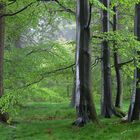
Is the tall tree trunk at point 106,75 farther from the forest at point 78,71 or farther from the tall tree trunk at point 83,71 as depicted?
the tall tree trunk at point 83,71

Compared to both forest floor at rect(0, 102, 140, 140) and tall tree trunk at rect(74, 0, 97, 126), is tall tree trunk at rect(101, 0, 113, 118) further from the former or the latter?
tall tree trunk at rect(74, 0, 97, 126)

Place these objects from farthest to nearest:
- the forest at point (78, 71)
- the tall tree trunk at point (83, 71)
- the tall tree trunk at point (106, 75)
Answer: the tall tree trunk at point (106, 75) → the tall tree trunk at point (83, 71) → the forest at point (78, 71)

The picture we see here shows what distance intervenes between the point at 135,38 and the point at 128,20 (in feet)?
28.2

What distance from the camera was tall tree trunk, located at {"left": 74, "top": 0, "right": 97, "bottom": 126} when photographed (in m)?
15.4

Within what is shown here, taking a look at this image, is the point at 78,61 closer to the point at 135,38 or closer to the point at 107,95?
the point at 135,38

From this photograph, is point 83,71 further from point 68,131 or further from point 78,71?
point 68,131

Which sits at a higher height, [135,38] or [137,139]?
[135,38]

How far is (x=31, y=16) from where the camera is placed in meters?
18.5

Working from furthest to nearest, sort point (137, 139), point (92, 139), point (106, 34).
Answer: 1. point (106, 34)
2. point (92, 139)
3. point (137, 139)

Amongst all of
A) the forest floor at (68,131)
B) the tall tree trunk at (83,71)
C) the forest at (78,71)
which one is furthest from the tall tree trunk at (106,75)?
the tall tree trunk at (83,71)

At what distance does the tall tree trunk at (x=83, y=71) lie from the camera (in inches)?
608

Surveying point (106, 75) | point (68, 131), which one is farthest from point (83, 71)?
point (106, 75)

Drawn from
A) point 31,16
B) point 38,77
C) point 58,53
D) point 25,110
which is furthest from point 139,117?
point 25,110

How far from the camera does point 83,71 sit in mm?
15602
